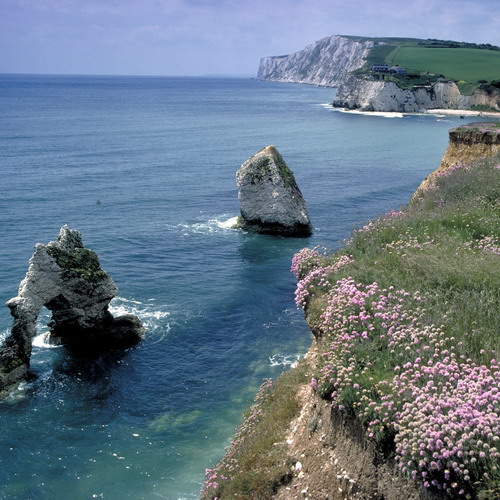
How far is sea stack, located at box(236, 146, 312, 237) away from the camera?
149 feet

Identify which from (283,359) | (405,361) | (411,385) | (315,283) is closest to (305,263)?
(315,283)

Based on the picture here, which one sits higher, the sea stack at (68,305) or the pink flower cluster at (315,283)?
the pink flower cluster at (315,283)

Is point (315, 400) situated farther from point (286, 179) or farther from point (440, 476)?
point (286, 179)

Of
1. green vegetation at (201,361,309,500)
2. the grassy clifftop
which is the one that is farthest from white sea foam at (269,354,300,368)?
green vegetation at (201,361,309,500)

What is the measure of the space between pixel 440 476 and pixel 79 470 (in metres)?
13.9

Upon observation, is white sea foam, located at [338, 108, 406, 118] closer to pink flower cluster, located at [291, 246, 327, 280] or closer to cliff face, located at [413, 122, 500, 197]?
cliff face, located at [413, 122, 500, 197]

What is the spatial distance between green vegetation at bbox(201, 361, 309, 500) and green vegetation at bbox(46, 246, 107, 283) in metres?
14.2

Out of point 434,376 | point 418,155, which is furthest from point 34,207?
point 418,155

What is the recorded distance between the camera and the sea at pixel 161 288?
63.7 ft

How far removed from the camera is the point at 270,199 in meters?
45.7

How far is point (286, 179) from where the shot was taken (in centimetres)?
4597

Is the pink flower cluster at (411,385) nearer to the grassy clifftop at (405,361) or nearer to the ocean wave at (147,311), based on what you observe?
the grassy clifftop at (405,361)

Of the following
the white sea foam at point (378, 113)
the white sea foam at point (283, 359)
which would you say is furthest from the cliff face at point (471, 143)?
the white sea foam at point (378, 113)

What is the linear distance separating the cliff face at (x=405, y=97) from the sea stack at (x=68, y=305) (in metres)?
156
